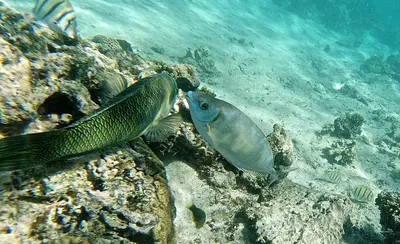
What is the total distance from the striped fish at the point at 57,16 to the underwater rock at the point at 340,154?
280 inches

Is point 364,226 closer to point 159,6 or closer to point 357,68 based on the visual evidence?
point 159,6

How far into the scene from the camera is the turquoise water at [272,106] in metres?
2.76

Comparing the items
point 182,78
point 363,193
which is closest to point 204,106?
point 182,78

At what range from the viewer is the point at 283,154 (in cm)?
404

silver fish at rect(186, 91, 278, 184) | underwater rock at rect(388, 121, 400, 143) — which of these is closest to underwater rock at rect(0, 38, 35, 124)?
silver fish at rect(186, 91, 278, 184)

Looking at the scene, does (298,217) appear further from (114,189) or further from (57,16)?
(57,16)

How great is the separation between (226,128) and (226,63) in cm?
1042

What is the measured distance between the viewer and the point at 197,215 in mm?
2443

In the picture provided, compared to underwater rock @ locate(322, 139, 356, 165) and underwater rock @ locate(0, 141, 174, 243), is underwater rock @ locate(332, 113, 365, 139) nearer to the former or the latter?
underwater rock @ locate(322, 139, 356, 165)

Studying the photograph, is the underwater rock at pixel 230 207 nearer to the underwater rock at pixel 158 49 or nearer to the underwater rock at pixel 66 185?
the underwater rock at pixel 66 185

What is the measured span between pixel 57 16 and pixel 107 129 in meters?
3.52

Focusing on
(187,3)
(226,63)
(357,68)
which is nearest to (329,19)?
(357,68)

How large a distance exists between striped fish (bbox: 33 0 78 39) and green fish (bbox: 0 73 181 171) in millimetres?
2976

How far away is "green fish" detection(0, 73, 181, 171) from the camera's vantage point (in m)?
1.11
